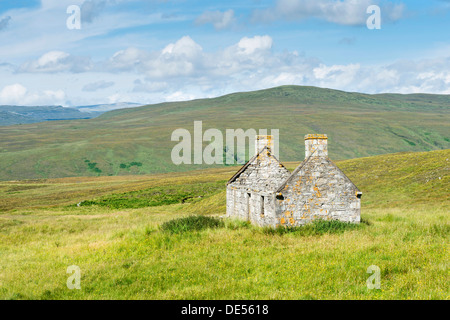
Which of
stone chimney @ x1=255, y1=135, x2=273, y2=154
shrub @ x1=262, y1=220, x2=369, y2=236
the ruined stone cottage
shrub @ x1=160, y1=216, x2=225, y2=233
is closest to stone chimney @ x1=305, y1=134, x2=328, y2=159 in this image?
the ruined stone cottage

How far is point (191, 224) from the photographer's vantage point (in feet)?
63.0

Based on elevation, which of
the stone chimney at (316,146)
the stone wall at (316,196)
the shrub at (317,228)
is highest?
the stone chimney at (316,146)

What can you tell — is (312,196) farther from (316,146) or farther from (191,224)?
(191,224)

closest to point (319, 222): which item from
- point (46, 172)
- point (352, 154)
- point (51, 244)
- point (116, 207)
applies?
point (51, 244)

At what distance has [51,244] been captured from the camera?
749 inches

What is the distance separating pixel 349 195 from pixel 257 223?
4460 millimetres

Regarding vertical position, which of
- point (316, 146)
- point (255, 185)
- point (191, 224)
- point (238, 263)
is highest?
point (316, 146)

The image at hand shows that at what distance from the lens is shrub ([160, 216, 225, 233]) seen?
60.4 ft

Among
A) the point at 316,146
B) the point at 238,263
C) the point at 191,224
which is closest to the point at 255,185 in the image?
the point at 316,146

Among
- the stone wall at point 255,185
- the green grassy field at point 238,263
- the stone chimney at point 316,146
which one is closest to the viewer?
the green grassy field at point 238,263

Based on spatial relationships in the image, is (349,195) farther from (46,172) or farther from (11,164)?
(11,164)

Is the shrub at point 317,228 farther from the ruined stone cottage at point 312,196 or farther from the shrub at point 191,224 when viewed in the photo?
the shrub at point 191,224

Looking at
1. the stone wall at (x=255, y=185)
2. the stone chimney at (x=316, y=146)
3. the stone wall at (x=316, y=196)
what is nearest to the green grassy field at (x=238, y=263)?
the stone wall at (x=316, y=196)

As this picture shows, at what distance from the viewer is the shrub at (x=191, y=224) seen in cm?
1841
